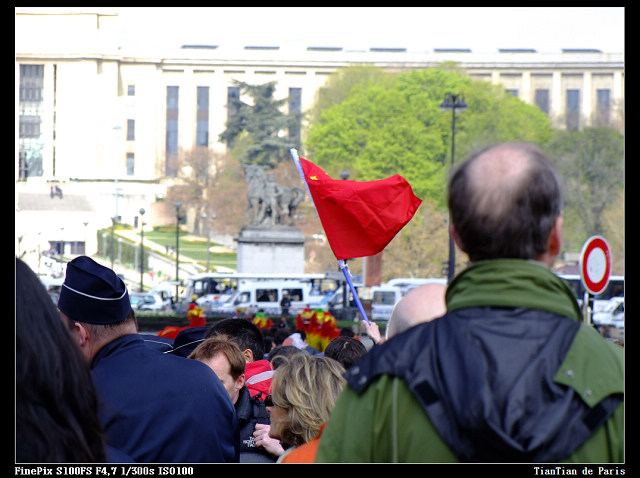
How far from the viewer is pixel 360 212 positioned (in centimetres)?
552

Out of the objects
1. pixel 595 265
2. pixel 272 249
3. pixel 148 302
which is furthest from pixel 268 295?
pixel 595 265

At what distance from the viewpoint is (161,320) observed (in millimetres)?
27922

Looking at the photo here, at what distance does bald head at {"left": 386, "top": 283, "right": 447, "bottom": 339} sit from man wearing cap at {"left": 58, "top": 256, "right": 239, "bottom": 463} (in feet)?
4.04

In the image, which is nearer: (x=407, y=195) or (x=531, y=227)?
(x=531, y=227)

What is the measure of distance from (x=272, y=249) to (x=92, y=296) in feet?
112

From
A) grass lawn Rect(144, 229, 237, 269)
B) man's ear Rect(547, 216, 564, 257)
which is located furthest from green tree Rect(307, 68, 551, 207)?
man's ear Rect(547, 216, 564, 257)

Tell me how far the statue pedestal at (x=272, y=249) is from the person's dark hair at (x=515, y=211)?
3537 cm

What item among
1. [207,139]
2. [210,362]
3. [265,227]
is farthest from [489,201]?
[207,139]

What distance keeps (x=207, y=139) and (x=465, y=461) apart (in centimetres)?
9703

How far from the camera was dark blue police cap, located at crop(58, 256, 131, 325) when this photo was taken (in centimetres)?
357

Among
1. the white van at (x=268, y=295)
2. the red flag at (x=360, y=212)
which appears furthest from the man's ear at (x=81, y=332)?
the white van at (x=268, y=295)

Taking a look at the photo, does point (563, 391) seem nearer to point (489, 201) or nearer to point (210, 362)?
point (489, 201)

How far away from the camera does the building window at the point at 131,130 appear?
321 ft

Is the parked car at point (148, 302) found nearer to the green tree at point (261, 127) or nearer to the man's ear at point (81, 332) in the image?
the green tree at point (261, 127)
